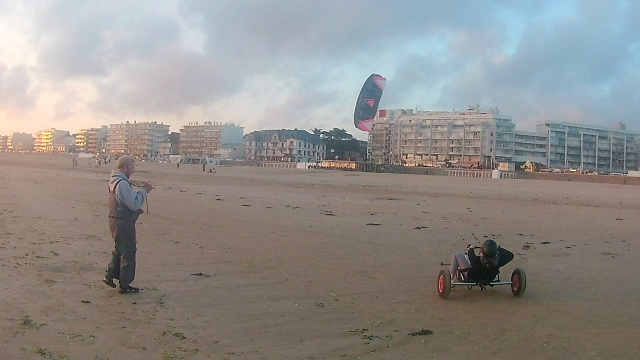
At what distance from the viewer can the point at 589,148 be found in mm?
112812

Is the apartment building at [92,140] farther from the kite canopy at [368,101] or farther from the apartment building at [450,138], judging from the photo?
the kite canopy at [368,101]

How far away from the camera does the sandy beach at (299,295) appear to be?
14.3 feet

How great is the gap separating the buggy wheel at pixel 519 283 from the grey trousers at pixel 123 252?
4366mm

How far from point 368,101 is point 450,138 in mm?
41984

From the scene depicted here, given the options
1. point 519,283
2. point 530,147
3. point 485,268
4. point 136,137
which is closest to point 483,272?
point 485,268

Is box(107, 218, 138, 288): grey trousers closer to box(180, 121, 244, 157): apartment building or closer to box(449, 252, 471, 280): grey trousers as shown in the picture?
box(449, 252, 471, 280): grey trousers

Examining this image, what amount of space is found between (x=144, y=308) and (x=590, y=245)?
8.69m

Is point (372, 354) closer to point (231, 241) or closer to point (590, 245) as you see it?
point (231, 241)

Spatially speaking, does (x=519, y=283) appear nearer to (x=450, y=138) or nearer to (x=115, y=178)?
(x=115, y=178)

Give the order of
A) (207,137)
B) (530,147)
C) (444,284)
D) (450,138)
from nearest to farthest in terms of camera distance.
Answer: (444,284)
(530,147)
(450,138)
(207,137)

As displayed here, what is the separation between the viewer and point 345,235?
10758 mm

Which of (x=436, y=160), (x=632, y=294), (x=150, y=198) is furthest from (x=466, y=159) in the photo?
(x=632, y=294)

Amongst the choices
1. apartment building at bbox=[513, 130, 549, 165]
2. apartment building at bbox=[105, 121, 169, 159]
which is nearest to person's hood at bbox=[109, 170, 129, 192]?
apartment building at bbox=[513, 130, 549, 165]

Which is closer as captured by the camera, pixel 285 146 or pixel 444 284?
pixel 444 284
